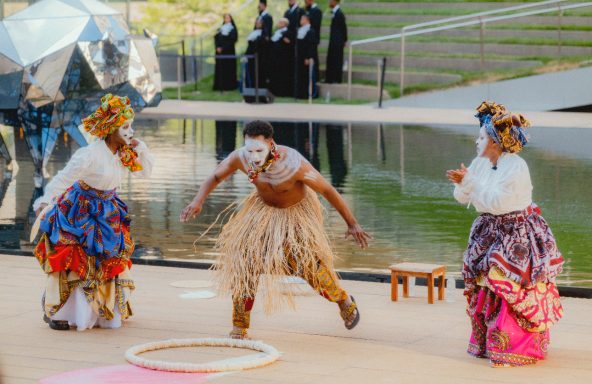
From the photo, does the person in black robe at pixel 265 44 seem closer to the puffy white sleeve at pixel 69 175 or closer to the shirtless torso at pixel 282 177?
the puffy white sleeve at pixel 69 175

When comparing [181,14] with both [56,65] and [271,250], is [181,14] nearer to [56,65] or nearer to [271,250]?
[56,65]

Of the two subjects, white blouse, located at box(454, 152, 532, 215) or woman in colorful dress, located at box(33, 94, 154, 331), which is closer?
white blouse, located at box(454, 152, 532, 215)

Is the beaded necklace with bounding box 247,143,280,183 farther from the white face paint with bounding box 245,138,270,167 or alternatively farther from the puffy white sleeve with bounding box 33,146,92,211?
the puffy white sleeve with bounding box 33,146,92,211

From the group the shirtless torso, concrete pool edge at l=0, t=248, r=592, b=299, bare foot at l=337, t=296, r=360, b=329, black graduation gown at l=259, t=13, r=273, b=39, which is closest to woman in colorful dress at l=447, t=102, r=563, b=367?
bare foot at l=337, t=296, r=360, b=329

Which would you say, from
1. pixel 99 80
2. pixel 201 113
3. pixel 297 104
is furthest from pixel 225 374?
pixel 297 104

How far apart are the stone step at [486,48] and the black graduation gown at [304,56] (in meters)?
2.11

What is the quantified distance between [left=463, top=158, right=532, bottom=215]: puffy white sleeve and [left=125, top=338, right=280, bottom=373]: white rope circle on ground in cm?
126

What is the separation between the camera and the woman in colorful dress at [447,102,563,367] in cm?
621

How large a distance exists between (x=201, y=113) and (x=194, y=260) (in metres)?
13.0

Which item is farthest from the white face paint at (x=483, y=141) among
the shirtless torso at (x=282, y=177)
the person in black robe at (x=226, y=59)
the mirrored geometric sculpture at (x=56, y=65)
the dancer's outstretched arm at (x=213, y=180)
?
the person in black robe at (x=226, y=59)

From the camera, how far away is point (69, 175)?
7.06 meters

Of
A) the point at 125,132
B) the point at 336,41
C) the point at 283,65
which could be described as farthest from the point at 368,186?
the point at 283,65

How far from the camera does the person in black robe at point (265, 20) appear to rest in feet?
85.4

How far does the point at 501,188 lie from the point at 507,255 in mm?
322
